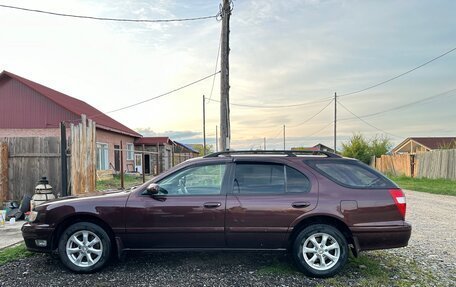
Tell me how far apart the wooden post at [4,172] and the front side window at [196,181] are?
649 cm

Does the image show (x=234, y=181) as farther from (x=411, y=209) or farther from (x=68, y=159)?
(x=411, y=209)

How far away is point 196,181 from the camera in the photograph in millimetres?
5062

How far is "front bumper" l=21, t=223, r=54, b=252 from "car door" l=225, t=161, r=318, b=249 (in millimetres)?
2405

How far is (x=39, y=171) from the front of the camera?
30.5 ft

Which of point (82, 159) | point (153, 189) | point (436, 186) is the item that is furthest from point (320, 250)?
point (436, 186)

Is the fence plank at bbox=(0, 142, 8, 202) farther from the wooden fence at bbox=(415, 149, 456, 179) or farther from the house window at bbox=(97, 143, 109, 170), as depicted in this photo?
the wooden fence at bbox=(415, 149, 456, 179)

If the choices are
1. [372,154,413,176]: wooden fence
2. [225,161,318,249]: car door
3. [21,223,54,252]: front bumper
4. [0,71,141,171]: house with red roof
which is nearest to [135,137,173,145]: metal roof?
[0,71,141,171]: house with red roof

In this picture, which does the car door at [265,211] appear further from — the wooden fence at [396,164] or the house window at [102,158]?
the wooden fence at [396,164]

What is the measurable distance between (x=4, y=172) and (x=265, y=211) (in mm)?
7755

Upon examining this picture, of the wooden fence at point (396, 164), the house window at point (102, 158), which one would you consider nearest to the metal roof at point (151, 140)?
the house window at point (102, 158)

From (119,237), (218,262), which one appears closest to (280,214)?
(218,262)

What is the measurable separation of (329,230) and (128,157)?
2284 cm

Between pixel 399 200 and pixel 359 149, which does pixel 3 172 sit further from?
pixel 359 149

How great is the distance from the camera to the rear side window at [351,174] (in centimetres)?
483
